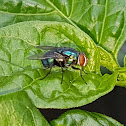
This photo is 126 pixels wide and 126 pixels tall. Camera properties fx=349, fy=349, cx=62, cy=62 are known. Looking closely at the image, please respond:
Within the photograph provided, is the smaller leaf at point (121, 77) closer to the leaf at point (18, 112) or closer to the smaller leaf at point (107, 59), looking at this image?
the smaller leaf at point (107, 59)

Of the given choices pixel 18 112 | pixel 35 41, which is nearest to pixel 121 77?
pixel 35 41

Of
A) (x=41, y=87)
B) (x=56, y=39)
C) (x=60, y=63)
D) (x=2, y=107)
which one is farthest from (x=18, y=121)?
(x=56, y=39)

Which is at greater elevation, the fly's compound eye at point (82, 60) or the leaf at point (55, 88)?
the fly's compound eye at point (82, 60)

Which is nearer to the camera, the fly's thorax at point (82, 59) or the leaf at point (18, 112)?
the leaf at point (18, 112)

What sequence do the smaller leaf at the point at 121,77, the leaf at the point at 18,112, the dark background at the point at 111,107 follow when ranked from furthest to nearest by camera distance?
the dark background at the point at 111,107 → the smaller leaf at the point at 121,77 → the leaf at the point at 18,112

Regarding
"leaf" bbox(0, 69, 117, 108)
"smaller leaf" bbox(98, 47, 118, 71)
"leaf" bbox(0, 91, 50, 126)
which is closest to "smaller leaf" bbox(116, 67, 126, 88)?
"smaller leaf" bbox(98, 47, 118, 71)

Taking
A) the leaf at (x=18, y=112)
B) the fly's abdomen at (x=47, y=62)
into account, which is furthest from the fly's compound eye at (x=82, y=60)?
the leaf at (x=18, y=112)

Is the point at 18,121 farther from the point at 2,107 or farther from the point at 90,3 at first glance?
the point at 90,3

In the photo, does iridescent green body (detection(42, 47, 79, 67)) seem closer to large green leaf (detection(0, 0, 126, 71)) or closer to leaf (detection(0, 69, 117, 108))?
leaf (detection(0, 69, 117, 108))
